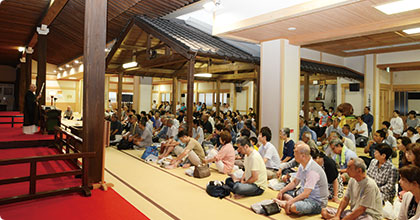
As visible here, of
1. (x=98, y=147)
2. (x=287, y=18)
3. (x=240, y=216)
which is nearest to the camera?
(x=240, y=216)

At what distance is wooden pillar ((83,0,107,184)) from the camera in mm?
4359

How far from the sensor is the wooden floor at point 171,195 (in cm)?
387

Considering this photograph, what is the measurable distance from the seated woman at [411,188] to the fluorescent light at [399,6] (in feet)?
11.3

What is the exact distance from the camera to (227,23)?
23.4 feet

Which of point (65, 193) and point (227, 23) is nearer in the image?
point (65, 193)

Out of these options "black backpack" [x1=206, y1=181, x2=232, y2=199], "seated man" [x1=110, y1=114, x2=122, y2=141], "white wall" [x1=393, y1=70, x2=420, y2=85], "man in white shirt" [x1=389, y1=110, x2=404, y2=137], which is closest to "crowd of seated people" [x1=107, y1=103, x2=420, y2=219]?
"black backpack" [x1=206, y1=181, x2=232, y2=199]

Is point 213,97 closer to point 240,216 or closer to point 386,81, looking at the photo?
point 386,81

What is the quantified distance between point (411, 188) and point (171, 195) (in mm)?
3363

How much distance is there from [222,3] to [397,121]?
753cm

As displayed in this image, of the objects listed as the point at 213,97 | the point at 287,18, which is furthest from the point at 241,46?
the point at 213,97

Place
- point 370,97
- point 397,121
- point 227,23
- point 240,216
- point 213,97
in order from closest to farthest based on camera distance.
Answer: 1. point 240,216
2. point 227,23
3. point 397,121
4. point 370,97
5. point 213,97

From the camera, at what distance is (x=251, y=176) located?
455 centimetres

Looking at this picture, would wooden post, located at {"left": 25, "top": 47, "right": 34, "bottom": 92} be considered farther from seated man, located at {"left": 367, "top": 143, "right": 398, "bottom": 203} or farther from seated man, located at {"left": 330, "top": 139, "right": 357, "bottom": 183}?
seated man, located at {"left": 367, "top": 143, "right": 398, "bottom": 203}

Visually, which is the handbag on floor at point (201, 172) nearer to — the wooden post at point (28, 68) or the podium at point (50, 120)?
the podium at point (50, 120)
